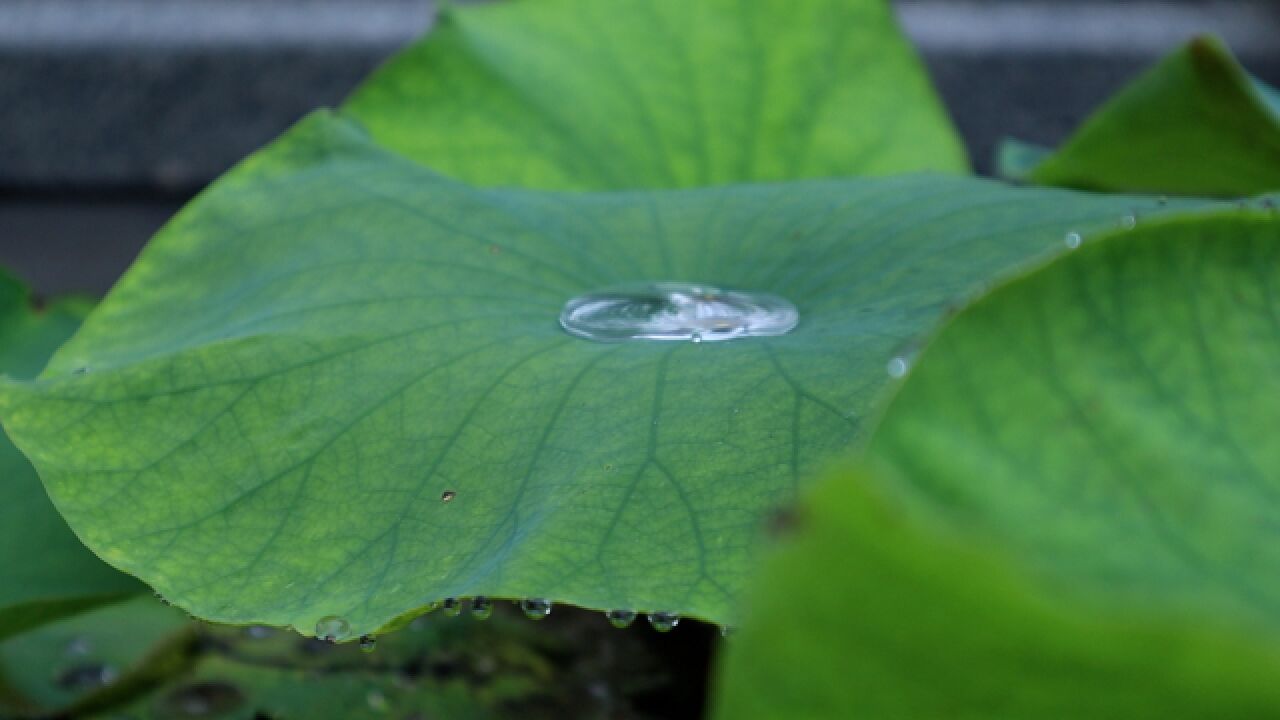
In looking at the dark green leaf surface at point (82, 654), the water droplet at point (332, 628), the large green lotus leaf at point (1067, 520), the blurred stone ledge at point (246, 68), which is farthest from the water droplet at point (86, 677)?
the blurred stone ledge at point (246, 68)

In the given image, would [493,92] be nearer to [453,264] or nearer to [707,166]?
[707,166]

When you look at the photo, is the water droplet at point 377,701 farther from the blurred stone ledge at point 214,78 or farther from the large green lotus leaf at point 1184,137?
the blurred stone ledge at point 214,78

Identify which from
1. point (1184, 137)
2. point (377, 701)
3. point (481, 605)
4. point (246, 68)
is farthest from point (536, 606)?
point (246, 68)

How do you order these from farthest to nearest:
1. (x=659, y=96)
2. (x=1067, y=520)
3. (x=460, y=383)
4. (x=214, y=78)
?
(x=214, y=78)
(x=659, y=96)
(x=460, y=383)
(x=1067, y=520)

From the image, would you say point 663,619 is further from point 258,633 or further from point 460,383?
point 258,633

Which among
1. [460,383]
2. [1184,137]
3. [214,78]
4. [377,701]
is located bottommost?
[377,701]
